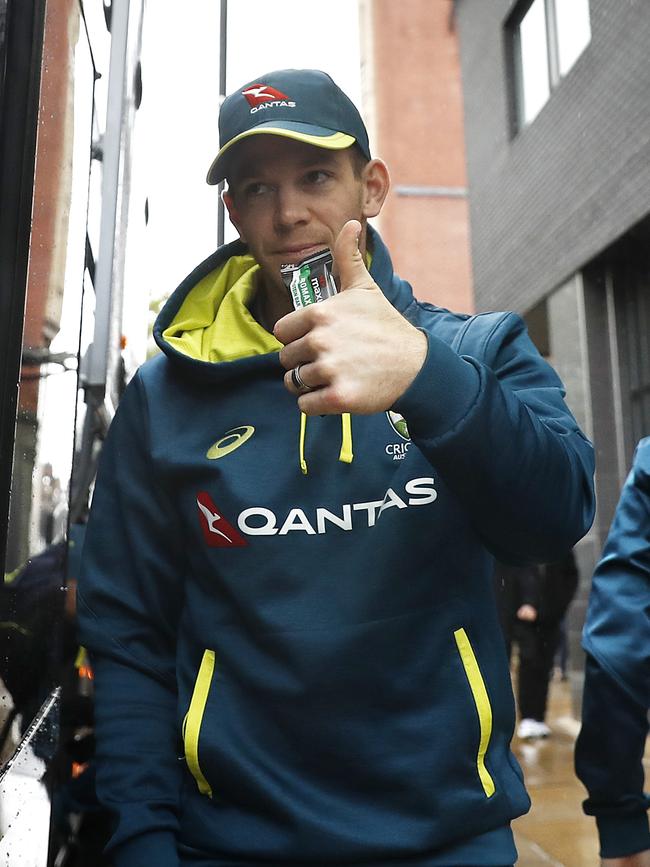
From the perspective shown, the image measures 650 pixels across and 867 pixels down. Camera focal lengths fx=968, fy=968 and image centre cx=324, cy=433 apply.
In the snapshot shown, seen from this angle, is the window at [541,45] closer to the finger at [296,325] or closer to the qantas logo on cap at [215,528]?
the qantas logo on cap at [215,528]

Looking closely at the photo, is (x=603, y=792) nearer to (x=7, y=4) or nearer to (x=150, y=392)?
(x=150, y=392)

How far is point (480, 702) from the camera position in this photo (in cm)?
120

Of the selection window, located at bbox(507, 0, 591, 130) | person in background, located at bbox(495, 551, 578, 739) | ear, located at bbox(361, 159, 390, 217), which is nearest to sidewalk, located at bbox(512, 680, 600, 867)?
person in background, located at bbox(495, 551, 578, 739)

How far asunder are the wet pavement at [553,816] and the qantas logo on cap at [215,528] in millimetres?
1043

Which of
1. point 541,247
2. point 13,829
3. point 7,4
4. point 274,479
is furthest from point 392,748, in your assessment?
point 541,247

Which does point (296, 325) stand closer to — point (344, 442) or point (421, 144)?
point (344, 442)

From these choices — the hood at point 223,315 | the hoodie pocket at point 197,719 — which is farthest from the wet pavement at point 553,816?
the hood at point 223,315

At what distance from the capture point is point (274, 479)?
1.26 m

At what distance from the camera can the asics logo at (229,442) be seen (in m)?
1.30

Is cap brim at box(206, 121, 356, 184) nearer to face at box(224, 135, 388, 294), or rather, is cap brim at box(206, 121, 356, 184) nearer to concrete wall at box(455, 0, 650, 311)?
face at box(224, 135, 388, 294)

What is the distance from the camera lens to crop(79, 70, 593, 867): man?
3.82 feet

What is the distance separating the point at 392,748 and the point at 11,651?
1.71 ft

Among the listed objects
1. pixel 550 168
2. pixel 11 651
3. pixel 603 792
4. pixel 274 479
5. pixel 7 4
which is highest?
pixel 550 168

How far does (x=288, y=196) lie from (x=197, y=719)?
2.33 ft
